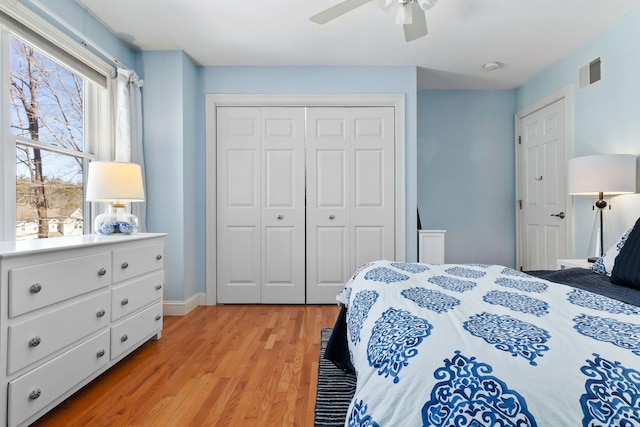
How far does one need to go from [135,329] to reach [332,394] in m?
1.37

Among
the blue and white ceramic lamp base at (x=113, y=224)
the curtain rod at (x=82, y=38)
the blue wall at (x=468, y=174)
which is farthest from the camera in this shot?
the blue wall at (x=468, y=174)

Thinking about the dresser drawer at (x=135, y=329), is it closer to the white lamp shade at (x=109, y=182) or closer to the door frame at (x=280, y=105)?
the white lamp shade at (x=109, y=182)

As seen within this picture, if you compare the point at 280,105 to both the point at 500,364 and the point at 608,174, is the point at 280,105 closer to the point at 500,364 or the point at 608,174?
the point at 608,174

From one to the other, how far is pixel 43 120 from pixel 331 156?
2.34 m

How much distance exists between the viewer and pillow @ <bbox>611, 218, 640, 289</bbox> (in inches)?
57.0

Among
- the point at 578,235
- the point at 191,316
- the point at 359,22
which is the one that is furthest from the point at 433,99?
the point at 191,316

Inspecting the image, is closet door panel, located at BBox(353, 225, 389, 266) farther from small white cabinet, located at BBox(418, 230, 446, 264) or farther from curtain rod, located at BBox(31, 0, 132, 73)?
curtain rod, located at BBox(31, 0, 132, 73)

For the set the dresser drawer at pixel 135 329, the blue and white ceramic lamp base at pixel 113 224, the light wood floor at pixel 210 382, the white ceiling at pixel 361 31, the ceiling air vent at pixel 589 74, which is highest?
the white ceiling at pixel 361 31

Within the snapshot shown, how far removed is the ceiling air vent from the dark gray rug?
318 centimetres

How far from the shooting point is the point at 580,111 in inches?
119

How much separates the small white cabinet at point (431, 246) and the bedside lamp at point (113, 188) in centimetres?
265

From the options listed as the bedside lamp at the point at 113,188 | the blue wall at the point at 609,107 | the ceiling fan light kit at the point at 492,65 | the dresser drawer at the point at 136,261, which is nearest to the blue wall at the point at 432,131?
the blue wall at the point at 609,107

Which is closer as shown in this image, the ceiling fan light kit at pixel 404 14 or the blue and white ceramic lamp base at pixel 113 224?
the ceiling fan light kit at pixel 404 14

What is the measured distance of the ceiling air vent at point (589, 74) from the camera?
Result: 2812mm
